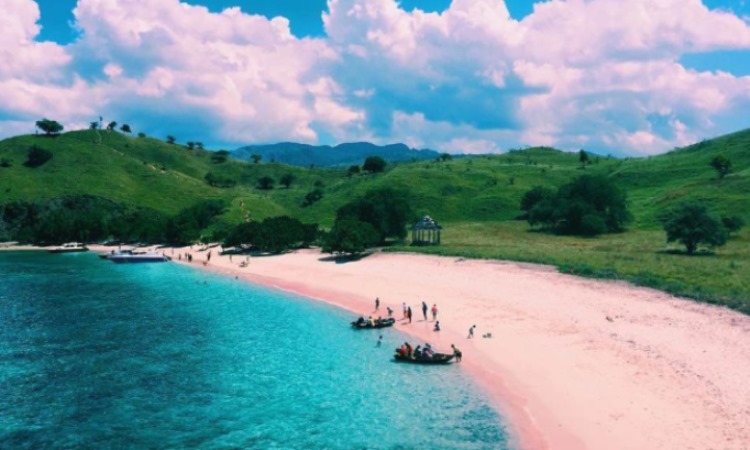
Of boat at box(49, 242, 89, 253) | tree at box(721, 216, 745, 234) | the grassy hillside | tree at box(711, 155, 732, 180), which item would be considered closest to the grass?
the grassy hillside

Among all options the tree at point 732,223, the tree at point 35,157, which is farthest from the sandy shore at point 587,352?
the tree at point 35,157

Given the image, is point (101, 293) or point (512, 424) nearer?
point (512, 424)

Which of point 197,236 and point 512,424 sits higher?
point 197,236

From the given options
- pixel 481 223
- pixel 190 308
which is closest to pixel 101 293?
pixel 190 308

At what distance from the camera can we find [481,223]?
412 feet

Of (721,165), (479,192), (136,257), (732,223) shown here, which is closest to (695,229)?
(732,223)

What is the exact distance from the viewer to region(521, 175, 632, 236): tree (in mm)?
110188

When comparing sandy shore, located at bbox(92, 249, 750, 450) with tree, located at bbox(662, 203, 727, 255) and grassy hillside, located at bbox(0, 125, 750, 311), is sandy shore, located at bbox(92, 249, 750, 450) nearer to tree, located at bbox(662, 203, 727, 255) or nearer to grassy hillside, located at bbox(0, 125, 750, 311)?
grassy hillside, located at bbox(0, 125, 750, 311)

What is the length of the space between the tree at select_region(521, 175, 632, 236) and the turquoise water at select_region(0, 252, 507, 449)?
232ft

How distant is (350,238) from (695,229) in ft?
162

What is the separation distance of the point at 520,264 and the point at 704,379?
36953 millimetres

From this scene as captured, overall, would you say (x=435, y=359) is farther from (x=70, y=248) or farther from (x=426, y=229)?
(x=70, y=248)

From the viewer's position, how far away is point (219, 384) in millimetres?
34625

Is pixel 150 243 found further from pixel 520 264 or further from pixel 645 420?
pixel 645 420
